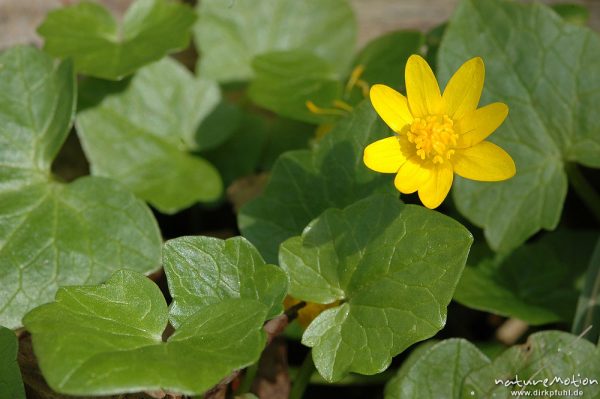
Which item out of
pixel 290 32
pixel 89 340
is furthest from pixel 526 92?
pixel 89 340

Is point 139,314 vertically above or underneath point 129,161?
above

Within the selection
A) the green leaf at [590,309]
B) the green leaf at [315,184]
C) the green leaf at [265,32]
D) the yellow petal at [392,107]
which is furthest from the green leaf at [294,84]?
the green leaf at [590,309]

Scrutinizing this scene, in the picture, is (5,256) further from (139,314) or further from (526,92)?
(526,92)

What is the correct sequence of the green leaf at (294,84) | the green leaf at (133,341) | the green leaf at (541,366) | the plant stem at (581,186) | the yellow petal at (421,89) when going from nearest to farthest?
the green leaf at (133,341) → the yellow petal at (421,89) → the green leaf at (541,366) → the plant stem at (581,186) → the green leaf at (294,84)

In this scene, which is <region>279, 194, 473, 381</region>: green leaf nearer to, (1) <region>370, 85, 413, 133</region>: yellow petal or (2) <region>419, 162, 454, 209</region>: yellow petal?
(2) <region>419, 162, 454, 209</region>: yellow petal

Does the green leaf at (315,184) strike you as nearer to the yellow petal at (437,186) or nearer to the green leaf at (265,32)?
the yellow petal at (437,186)

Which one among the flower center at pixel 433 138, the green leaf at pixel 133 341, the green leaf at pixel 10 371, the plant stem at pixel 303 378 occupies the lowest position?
the plant stem at pixel 303 378
